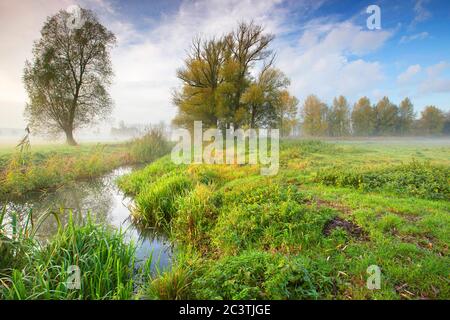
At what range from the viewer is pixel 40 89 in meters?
15.1

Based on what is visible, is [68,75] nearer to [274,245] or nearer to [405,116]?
[274,245]

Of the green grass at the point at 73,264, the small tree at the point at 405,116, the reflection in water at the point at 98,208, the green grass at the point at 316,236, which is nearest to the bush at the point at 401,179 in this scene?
the green grass at the point at 316,236

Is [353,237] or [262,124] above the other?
[262,124]

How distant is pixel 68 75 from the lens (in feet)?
52.7

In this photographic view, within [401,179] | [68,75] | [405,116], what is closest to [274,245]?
[401,179]

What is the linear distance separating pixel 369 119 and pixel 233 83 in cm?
1067

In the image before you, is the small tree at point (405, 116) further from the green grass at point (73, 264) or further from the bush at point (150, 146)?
the bush at point (150, 146)

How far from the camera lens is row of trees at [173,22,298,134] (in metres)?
19.4

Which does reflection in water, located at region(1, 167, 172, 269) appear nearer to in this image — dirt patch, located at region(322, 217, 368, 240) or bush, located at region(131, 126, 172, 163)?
dirt patch, located at region(322, 217, 368, 240)

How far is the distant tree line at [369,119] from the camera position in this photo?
32.2ft
